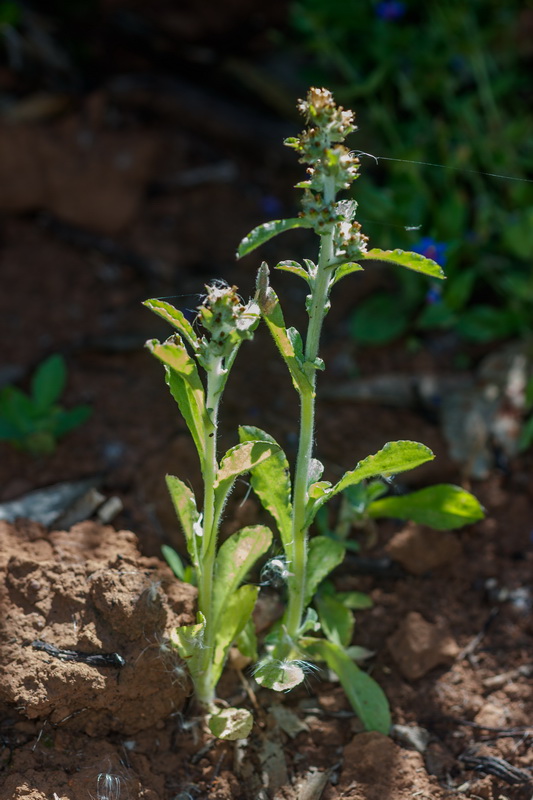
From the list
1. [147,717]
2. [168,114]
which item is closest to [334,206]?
[147,717]

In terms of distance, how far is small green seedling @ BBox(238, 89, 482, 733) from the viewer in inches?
70.7

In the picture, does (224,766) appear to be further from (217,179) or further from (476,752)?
(217,179)

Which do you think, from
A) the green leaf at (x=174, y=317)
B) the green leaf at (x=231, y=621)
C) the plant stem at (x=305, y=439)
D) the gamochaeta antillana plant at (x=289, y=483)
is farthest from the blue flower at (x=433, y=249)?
the green leaf at (x=231, y=621)

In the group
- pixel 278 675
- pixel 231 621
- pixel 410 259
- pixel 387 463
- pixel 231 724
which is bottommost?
pixel 231 724

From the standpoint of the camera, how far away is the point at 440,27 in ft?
12.0

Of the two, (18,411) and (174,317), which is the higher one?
(174,317)

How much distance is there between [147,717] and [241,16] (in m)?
3.43

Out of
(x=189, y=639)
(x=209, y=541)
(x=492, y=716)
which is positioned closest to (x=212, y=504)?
(x=209, y=541)

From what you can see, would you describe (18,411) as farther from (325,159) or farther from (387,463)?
(325,159)

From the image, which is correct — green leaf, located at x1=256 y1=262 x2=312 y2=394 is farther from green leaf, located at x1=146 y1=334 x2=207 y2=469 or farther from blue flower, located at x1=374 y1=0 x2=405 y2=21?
blue flower, located at x1=374 y1=0 x2=405 y2=21

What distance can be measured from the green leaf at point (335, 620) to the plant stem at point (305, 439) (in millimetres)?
174

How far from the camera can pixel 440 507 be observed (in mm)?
2361

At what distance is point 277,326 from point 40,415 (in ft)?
3.83

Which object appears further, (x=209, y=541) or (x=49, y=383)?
(x=49, y=383)
